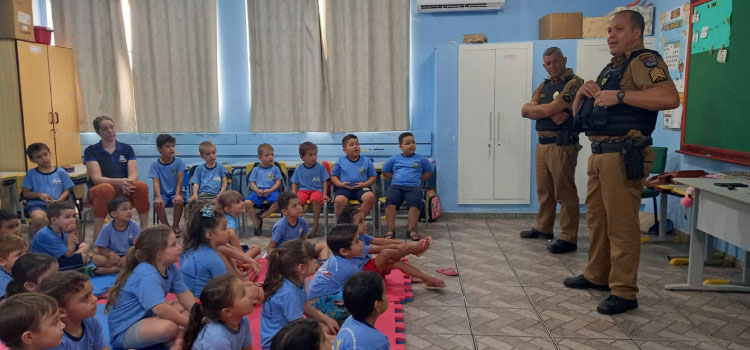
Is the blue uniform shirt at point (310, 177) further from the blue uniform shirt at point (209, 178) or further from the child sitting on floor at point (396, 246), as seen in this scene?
the child sitting on floor at point (396, 246)

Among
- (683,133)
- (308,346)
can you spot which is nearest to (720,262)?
(683,133)

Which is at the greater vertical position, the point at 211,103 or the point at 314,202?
the point at 211,103

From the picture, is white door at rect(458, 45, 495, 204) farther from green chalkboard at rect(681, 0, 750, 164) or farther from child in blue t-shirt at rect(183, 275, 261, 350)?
child in blue t-shirt at rect(183, 275, 261, 350)

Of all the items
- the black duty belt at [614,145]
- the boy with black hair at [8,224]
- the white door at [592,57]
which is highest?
the white door at [592,57]

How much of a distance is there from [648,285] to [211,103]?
16.6 feet

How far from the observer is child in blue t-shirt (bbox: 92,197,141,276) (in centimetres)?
413

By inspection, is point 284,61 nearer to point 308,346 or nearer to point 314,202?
Result: point 314,202

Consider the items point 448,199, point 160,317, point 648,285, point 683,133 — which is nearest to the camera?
point 160,317

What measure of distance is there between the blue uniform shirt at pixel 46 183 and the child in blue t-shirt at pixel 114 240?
3.19 ft

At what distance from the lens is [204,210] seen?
326 centimetres

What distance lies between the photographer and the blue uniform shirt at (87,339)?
7.35ft

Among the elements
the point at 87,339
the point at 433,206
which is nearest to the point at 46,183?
the point at 87,339

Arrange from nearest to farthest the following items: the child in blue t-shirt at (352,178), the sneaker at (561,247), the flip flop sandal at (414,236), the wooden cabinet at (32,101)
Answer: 1. the sneaker at (561,247)
2. the flip flop sandal at (414,236)
3. the child in blue t-shirt at (352,178)
4. the wooden cabinet at (32,101)

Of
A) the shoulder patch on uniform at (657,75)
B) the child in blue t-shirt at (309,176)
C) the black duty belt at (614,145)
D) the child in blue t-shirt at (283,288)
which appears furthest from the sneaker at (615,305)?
the child in blue t-shirt at (309,176)
